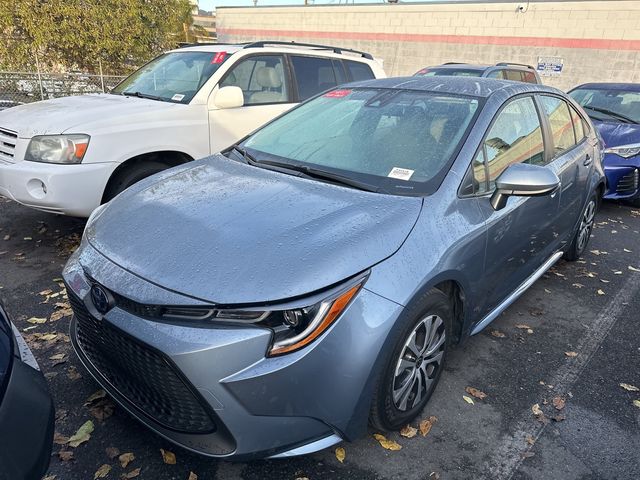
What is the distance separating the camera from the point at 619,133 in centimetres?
661

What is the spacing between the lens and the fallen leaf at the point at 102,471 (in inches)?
81.8

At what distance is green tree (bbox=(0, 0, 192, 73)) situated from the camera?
35.1 feet

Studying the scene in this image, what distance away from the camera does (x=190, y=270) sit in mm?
1896

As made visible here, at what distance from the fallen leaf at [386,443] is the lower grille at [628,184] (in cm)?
584

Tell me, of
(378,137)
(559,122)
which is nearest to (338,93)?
(378,137)

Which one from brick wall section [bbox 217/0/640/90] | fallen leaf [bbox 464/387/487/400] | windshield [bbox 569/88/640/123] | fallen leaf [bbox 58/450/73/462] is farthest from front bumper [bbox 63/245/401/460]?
brick wall section [bbox 217/0/640/90]

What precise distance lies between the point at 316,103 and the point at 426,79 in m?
0.80

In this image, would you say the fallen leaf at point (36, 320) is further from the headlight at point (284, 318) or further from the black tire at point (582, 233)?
the black tire at point (582, 233)

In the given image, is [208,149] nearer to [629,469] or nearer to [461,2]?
[629,469]

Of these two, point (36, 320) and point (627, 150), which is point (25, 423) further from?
point (627, 150)

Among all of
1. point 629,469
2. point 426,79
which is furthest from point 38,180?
point 629,469

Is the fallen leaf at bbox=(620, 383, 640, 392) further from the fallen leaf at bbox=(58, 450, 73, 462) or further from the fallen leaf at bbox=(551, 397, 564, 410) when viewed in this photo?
the fallen leaf at bbox=(58, 450, 73, 462)

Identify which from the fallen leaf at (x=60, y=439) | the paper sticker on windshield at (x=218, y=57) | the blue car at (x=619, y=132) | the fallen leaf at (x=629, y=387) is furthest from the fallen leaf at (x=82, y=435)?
the blue car at (x=619, y=132)

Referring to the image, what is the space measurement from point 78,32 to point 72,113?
8.75 m
